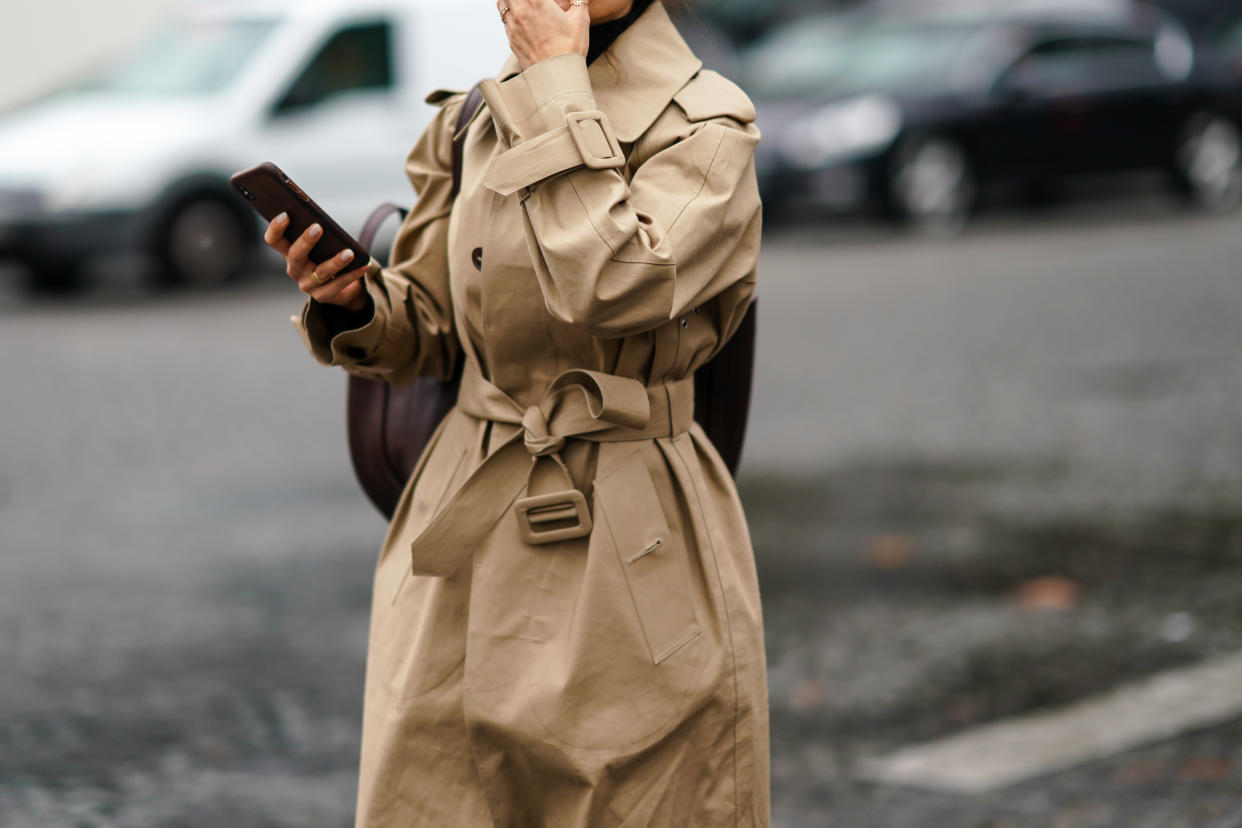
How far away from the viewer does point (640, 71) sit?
2504 mm

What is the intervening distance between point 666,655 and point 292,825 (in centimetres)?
191

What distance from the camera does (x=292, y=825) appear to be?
13.6 ft

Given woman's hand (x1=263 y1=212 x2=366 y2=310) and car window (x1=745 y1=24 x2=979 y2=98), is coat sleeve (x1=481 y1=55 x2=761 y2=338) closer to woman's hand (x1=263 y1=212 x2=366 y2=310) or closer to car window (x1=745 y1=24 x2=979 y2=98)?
woman's hand (x1=263 y1=212 x2=366 y2=310)

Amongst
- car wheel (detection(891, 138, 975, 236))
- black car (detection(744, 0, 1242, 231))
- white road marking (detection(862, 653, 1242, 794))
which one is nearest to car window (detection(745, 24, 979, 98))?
black car (detection(744, 0, 1242, 231))

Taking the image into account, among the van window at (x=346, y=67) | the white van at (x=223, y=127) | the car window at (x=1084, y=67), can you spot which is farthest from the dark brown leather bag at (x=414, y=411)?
the car window at (x=1084, y=67)

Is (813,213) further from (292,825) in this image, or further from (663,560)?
(663,560)

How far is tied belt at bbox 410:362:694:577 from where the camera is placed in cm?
251

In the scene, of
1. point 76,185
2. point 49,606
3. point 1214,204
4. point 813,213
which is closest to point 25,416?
point 49,606

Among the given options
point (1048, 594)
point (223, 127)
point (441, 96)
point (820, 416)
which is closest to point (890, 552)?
point (1048, 594)

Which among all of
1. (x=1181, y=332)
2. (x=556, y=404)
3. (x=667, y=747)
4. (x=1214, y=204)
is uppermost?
(x=556, y=404)

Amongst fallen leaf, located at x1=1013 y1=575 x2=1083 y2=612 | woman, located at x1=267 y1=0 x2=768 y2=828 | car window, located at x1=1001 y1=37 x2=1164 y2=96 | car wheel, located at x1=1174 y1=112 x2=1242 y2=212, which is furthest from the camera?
car wheel, located at x1=1174 y1=112 x2=1242 y2=212

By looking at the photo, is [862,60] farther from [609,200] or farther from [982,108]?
[609,200]

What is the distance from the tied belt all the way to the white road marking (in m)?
2.05

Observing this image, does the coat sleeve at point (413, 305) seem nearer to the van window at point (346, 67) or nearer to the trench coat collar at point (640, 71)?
the trench coat collar at point (640, 71)
